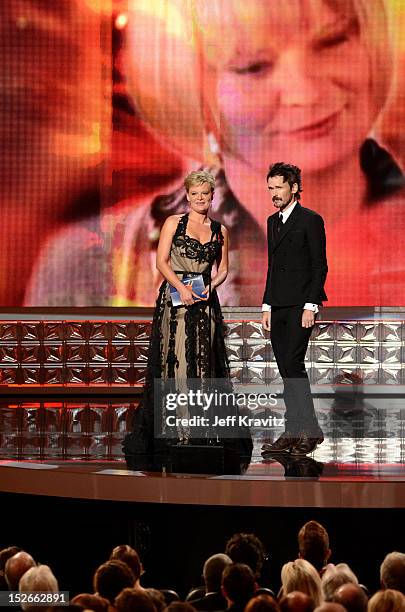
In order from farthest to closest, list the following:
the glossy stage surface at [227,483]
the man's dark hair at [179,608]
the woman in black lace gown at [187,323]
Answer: the woman in black lace gown at [187,323] < the glossy stage surface at [227,483] < the man's dark hair at [179,608]

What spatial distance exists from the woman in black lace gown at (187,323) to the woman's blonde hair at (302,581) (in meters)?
2.21

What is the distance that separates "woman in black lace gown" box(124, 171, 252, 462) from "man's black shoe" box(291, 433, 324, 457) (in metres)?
0.23

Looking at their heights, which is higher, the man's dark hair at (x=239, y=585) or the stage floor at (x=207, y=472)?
the stage floor at (x=207, y=472)

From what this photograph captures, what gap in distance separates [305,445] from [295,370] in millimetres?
330

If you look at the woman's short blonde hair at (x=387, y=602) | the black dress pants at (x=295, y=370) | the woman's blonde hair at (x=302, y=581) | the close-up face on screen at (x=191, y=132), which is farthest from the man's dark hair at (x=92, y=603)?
the close-up face on screen at (x=191, y=132)

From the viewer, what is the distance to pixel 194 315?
4961 mm

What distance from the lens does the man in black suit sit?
14.8 feet

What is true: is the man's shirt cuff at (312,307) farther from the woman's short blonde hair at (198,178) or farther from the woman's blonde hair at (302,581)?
the woman's blonde hair at (302,581)

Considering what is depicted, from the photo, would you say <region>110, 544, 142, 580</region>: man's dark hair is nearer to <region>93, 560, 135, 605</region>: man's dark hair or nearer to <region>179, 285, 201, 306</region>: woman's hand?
<region>93, 560, 135, 605</region>: man's dark hair

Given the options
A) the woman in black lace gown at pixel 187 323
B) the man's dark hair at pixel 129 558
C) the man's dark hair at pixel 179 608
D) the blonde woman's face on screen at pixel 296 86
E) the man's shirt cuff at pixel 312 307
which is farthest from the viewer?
the blonde woman's face on screen at pixel 296 86

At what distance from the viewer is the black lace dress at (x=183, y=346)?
4.82 meters

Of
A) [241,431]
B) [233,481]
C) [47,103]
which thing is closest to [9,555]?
[233,481]

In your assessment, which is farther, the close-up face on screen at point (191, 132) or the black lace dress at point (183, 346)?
the close-up face on screen at point (191, 132)

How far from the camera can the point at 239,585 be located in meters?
2.37
